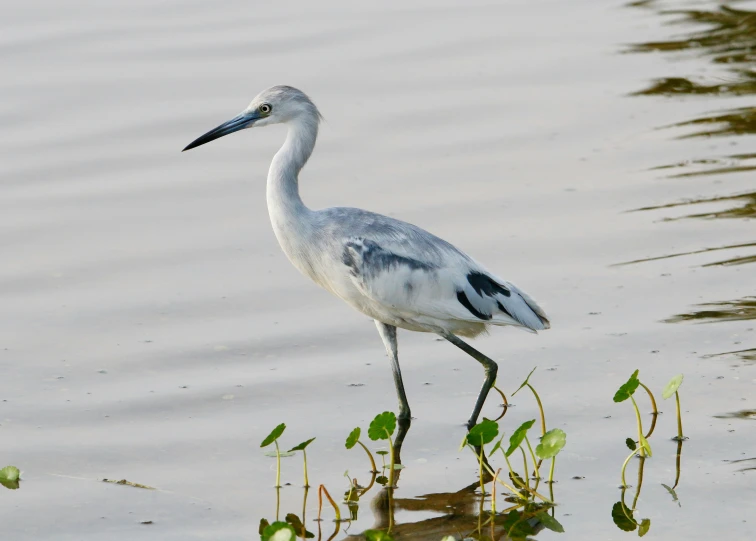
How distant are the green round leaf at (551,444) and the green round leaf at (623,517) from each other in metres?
0.37

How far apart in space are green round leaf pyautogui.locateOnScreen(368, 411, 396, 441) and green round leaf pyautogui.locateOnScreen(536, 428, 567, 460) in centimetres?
64

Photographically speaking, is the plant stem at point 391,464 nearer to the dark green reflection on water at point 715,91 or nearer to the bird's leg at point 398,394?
the bird's leg at point 398,394

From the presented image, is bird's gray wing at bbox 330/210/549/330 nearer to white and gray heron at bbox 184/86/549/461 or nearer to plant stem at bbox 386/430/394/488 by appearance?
white and gray heron at bbox 184/86/549/461

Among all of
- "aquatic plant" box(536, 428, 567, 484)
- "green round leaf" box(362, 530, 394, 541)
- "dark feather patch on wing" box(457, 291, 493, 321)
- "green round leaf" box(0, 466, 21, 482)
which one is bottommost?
"green round leaf" box(362, 530, 394, 541)

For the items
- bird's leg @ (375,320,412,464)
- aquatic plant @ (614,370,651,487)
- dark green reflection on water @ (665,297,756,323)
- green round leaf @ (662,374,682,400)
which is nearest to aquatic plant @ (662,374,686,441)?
green round leaf @ (662,374,682,400)

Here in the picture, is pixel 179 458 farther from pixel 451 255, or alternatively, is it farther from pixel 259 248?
pixel 259 248

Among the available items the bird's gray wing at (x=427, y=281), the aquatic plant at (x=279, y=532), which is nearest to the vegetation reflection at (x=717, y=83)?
Result: the bird's gray wing at (x=427, y=281)

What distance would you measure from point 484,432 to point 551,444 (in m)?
0.29

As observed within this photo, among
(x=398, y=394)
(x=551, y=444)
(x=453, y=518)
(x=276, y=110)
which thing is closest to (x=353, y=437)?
(x=453, y=518)

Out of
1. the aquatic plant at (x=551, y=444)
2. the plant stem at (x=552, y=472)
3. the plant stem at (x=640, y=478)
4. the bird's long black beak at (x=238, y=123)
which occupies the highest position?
the bird's long black beak at (x=238, y=123)

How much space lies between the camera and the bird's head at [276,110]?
7.10 meters

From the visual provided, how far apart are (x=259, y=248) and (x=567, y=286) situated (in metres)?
2.22

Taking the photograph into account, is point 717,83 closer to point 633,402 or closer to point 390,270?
point 390,270

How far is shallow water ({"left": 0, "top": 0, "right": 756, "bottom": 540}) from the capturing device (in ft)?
20.3
